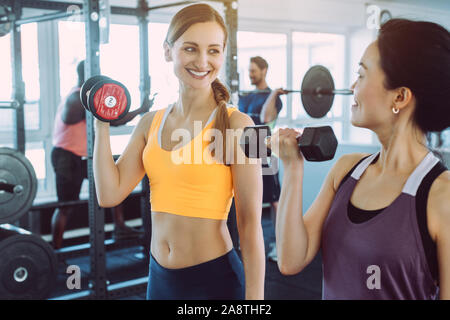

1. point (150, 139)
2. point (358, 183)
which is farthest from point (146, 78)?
point (358, 183)

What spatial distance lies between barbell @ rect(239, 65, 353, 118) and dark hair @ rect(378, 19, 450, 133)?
74 centimetres

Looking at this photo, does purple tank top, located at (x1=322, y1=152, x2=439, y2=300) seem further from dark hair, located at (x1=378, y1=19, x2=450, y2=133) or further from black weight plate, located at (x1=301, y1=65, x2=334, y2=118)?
black weight plate, located at (x1=301, y1=65, x2=334, y2=118)

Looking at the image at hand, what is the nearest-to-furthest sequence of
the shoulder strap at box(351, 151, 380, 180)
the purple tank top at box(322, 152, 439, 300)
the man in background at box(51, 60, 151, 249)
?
the purple tank top at box(322, 152, 439, 300), the shoulder strap at box(351, 151, 380, 180), the man in background at box(51, 60, 151, 249)

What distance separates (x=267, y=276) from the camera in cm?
312

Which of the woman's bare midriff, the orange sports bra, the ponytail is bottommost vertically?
the woman's bare midriff

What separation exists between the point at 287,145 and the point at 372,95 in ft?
0.53

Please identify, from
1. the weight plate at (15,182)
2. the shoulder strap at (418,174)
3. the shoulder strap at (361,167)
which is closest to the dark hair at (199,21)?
the shoulder strap at (361,167)

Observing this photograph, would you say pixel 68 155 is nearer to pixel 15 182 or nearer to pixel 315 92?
pixel 15 182

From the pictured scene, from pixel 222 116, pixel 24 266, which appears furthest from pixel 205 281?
pixel 24 266

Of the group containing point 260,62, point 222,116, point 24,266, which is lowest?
point 24,266

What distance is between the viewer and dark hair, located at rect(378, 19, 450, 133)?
0.76 meters

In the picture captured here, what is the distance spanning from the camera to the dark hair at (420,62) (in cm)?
76

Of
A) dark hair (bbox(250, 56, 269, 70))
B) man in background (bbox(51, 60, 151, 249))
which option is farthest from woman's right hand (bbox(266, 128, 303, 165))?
A: dark hair (bbox(250, 56, 269, 70))

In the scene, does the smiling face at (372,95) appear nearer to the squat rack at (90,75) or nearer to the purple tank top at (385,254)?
the purple tank top at (385,254)
